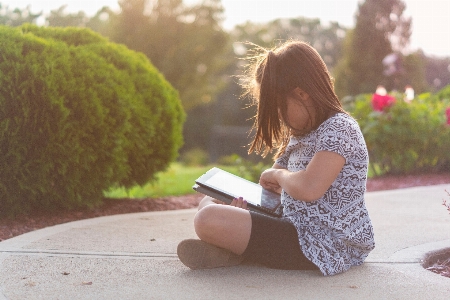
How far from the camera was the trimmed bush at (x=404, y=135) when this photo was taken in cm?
764

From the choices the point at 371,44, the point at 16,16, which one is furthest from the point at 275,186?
the point at 371,44

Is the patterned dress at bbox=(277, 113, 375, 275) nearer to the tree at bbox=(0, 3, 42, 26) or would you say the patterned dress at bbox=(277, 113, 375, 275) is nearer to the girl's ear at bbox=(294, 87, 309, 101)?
the girl's ear at bbox=(294, 87, 309, 101)

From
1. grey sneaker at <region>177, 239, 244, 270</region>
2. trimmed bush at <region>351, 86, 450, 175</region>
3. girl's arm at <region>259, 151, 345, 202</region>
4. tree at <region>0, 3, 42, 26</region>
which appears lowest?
trimmed bush at <region>351, 86, 450, 175</region>

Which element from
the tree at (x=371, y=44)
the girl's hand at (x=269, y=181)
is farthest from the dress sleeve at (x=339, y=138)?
the tree at (x=371, y=44)

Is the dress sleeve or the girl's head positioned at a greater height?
the girl's head

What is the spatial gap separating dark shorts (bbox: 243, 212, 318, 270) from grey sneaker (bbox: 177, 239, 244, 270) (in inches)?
4.8

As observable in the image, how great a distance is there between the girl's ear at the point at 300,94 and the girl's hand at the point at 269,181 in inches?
17.2

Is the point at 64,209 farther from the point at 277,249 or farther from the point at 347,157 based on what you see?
the point at 347,157

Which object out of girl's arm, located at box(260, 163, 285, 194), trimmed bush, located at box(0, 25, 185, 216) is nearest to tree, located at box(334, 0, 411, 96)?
Answer: trimmed bush, located at box(0, 25, 185, 216)

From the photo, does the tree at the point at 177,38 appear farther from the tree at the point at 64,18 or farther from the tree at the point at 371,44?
the tree at the point at 371,44

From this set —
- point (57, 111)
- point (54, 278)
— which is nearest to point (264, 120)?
point (54, 278)

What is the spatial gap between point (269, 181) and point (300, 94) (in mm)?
553

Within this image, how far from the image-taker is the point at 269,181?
2947 mm

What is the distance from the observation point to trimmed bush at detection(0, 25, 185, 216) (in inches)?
157
